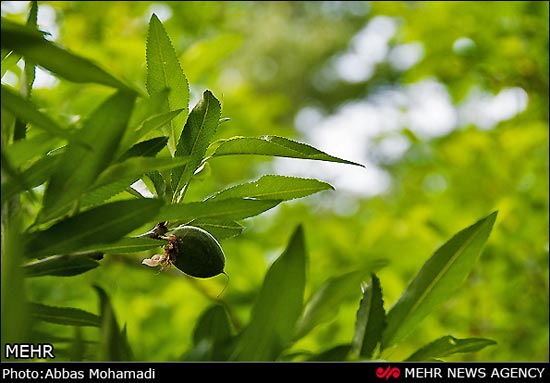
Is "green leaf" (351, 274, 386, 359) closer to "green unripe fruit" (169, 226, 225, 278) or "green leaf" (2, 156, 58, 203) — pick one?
"green unripe fruit" (169, 226, 225, 278)

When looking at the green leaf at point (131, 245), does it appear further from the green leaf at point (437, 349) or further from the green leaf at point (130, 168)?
the green leaf at point (437, 349)

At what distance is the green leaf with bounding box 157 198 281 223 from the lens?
0.46m

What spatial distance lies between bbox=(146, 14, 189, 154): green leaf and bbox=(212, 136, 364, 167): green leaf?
5cm

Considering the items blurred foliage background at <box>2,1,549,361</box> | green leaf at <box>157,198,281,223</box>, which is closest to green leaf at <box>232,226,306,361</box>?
green leaf at <box>157,198,281,223</box>

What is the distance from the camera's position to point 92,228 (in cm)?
43

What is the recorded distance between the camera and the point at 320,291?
594mm

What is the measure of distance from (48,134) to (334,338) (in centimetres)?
111

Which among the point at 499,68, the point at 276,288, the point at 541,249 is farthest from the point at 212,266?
the point at 499,68

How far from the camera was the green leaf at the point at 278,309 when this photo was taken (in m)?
0.47

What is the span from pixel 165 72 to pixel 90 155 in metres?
0.13

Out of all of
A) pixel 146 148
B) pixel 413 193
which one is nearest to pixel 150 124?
pixel 146 148

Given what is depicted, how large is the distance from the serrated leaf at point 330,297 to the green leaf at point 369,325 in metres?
0.04

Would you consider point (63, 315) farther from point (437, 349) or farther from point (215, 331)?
point (437, 349)
